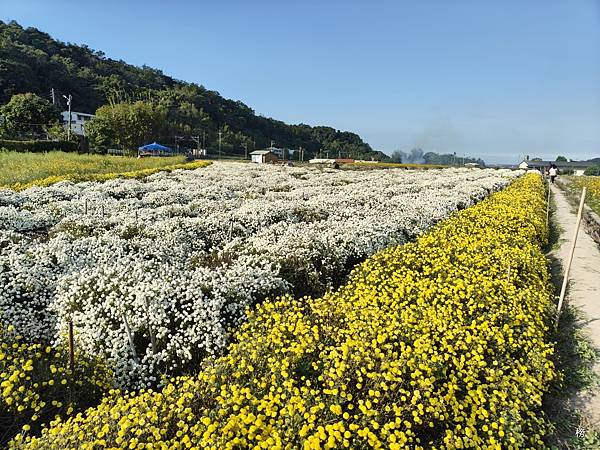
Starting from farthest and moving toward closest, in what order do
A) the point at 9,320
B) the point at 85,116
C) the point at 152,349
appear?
the point at 85,116 < the point at 9,320 < the point at 152,349

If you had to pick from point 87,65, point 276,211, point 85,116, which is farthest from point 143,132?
point 87,65

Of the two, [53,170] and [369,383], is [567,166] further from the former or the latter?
[369,383]

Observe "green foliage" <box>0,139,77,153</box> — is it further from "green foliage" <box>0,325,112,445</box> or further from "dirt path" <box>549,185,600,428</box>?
"dirt path" <box>549,185,600,428</box>

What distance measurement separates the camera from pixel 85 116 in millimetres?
92312

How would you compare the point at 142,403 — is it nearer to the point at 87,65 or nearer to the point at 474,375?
the point at 474,375

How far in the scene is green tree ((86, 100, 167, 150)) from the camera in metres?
55.4

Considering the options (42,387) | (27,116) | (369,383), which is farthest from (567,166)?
(42,387)

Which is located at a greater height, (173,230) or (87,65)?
(87,65)

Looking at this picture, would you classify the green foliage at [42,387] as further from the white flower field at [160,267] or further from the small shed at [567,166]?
the small shed at [567,166]

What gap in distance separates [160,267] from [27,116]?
61608 millimetres

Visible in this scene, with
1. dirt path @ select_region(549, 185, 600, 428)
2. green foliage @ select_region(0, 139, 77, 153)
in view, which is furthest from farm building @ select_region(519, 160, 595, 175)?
green foliage @ select_region(0, 139, 77, 153)

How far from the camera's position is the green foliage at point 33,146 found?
1288 inches

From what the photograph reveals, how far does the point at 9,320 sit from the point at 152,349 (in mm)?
2278

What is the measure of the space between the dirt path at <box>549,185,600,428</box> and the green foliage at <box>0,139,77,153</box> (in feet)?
126
